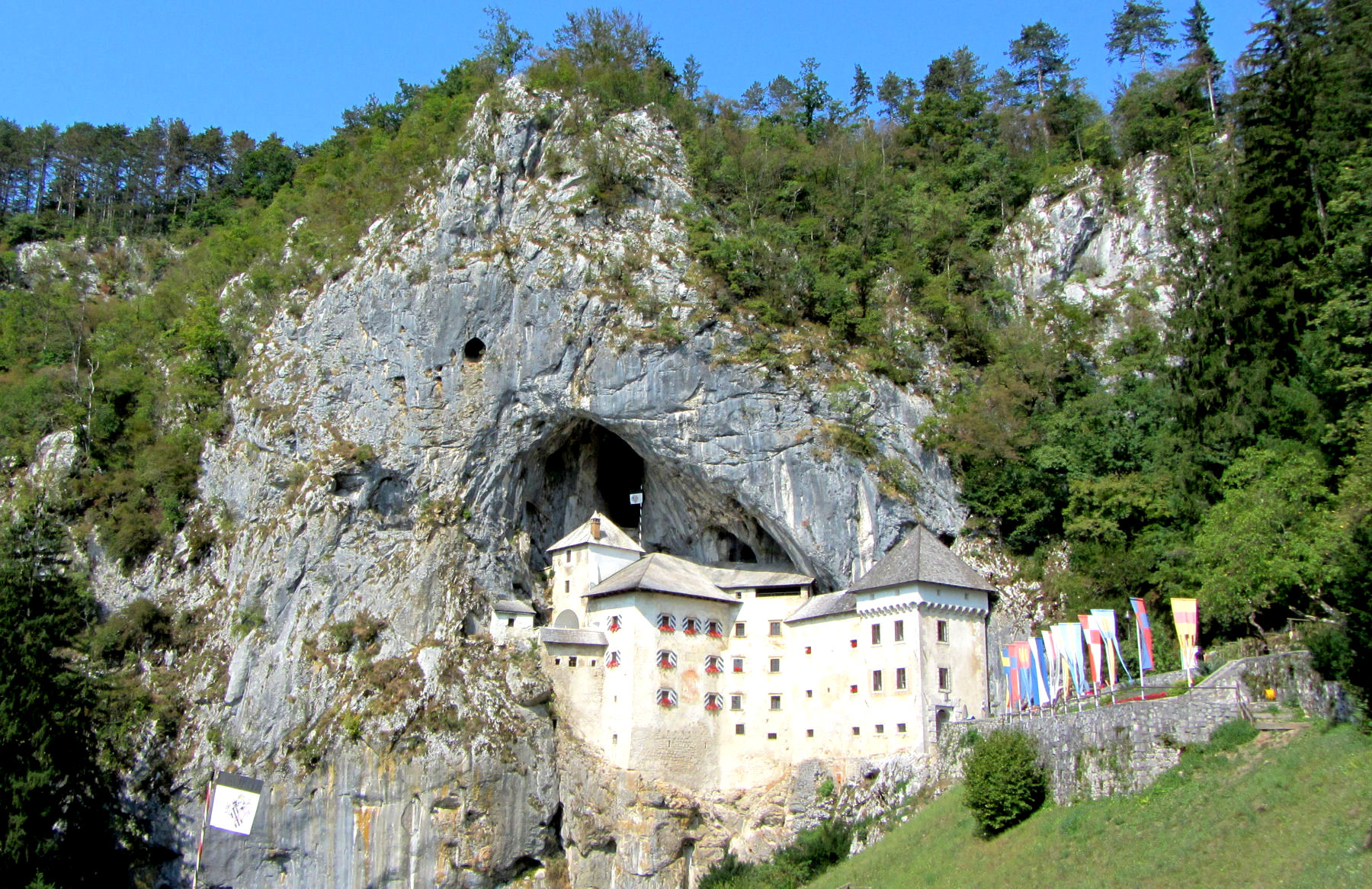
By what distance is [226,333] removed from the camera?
5438 centimetres

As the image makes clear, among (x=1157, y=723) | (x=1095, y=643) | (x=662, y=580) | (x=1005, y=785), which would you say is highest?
(x=662, y=580)

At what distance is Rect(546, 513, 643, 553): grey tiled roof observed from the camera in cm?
4731

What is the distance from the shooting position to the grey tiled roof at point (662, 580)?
43.5m

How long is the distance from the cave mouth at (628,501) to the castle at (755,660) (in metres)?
2.04

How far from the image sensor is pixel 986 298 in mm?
51594

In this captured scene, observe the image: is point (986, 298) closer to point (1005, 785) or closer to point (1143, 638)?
point (1143, 638)

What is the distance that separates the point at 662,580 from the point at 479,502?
9.17 metres

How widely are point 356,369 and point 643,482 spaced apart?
1408 centimetres

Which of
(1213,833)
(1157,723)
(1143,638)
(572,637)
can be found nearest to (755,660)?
(572,637)

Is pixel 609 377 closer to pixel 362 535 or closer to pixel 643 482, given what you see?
pixel 643 482

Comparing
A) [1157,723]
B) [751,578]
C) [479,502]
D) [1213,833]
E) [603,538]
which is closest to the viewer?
[1213,833]

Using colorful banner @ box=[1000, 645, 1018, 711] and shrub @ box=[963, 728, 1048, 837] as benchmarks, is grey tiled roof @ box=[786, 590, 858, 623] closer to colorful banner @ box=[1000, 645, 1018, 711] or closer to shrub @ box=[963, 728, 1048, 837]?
colorful banner @ box=[1000, 645, 1018, 711]

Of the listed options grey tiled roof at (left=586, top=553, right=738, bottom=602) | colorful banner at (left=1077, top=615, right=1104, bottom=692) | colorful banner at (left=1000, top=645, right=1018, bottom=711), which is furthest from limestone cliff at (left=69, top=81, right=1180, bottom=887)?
colorful banner at (left=1077, top=615, right=1104, bottom=692)

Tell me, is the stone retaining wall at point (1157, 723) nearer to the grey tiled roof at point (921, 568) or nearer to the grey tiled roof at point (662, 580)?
the grey tiled roof at point (921, 568)
